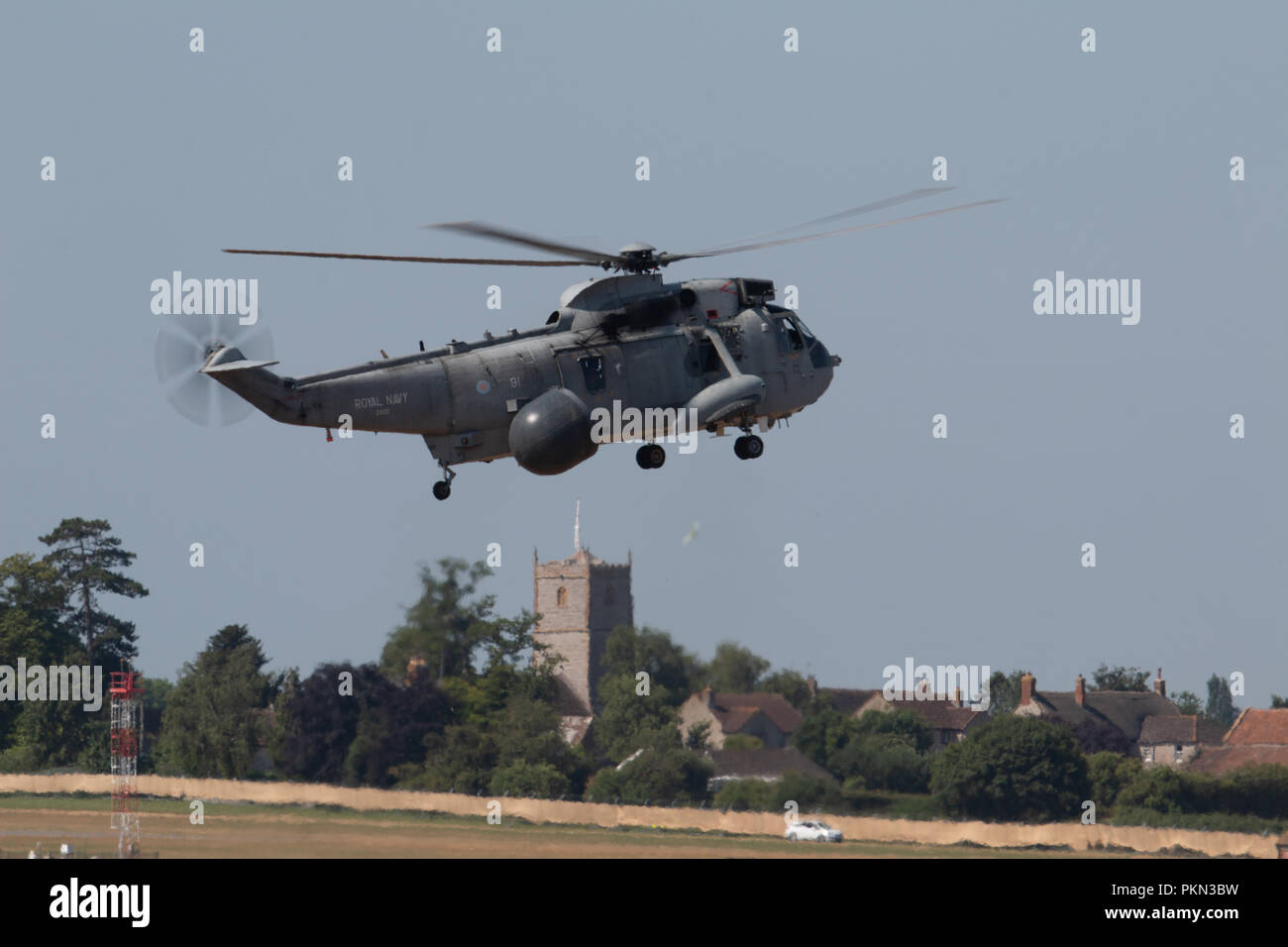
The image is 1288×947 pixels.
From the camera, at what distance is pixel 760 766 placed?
284 feet

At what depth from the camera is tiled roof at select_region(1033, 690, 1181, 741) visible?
402 feet

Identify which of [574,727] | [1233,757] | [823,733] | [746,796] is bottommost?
[746,796]

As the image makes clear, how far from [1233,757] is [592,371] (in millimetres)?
63414

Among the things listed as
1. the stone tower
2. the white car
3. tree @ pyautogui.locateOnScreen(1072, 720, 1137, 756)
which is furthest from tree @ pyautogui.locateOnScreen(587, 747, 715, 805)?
the stone tower

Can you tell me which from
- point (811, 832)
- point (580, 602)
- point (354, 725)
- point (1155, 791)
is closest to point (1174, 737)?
point (1155, 791)

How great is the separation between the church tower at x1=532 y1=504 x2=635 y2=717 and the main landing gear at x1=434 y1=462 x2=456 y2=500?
104m

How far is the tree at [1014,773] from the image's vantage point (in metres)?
88.2

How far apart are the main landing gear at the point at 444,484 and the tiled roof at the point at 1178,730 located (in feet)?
243

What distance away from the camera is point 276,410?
46219mm

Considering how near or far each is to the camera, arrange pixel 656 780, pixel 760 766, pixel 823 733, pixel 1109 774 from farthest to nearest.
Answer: pixel 823 733
pixel 1109 774
pixel 656 780
pixel 760 766

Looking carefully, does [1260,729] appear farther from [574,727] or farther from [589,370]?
[589,370]

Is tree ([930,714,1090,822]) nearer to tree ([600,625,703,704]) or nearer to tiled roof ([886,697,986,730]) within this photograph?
tiled roof ([886,697,986,730])
